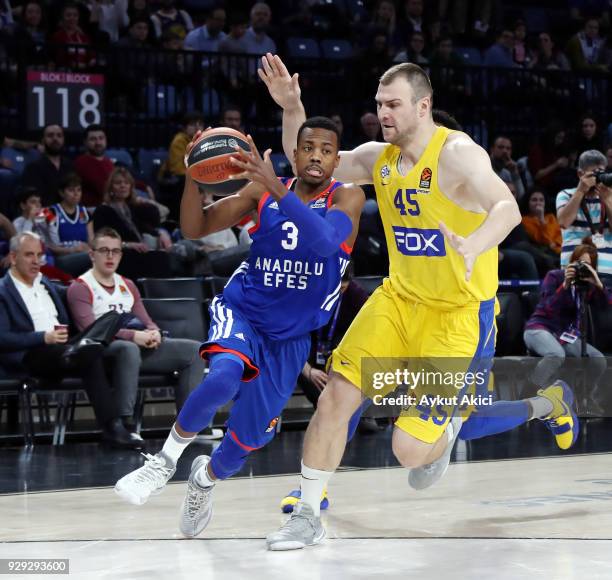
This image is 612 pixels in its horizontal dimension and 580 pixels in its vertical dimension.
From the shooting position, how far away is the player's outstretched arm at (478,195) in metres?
4.10

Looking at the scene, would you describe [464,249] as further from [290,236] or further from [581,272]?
[581,272]

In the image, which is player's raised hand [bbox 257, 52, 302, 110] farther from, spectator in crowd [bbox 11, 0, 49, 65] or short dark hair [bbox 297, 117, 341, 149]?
spectator in crowd [bbox 11, 0, 49, 65]

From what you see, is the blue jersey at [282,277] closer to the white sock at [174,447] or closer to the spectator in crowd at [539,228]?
the white sock at [174,447]

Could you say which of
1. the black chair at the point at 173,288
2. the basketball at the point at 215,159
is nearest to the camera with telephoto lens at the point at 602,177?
the black chair at the point at 173,288

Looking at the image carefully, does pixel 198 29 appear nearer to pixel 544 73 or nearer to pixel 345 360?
pixel 544 73

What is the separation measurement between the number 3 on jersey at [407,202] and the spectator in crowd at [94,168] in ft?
19.5

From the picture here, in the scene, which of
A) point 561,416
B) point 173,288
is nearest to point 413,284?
point 561,416

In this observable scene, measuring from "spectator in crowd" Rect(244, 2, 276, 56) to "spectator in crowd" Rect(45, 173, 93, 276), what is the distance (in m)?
3.80

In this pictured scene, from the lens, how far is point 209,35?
12734 mm

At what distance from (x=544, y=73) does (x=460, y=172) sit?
9.95m

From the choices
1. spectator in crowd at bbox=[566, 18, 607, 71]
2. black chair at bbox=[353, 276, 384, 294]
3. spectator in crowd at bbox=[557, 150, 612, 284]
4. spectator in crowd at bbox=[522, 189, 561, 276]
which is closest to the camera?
spectator in crowd at bbox=[557, 150, 612, 284]

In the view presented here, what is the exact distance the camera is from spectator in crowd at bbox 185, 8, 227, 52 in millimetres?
12617

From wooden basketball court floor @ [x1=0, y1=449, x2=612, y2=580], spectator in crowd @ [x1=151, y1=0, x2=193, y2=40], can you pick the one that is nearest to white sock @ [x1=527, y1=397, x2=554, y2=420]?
wooden basketball court floor @ [x1=0, y1=449, x2=612, y2=580]

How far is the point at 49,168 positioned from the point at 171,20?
3.39 metres
